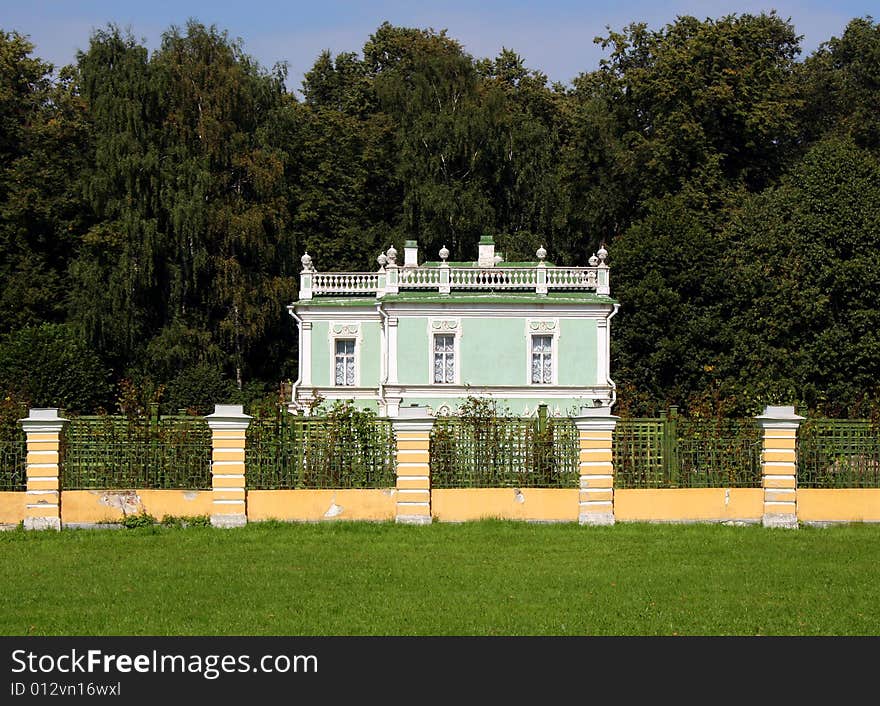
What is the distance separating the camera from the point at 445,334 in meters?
38.1

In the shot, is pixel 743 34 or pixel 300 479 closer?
pixel 300 479

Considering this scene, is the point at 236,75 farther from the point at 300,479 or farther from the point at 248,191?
the point at 300,479

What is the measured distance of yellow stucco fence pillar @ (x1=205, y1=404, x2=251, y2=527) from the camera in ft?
66.0

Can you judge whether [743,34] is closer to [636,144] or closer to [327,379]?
[636,144]

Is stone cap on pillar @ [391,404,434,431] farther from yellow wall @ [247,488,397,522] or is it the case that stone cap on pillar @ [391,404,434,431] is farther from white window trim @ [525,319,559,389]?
white window trim @ [525,319,559,389]

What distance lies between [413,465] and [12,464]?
5.35 m

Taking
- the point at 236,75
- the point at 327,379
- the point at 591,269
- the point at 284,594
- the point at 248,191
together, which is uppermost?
the point at 236,75

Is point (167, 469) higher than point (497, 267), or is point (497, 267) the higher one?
point (497, 267)

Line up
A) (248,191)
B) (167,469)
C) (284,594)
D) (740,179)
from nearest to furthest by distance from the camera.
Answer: (284,594) → (167,469) → (248,191) → (740,179)

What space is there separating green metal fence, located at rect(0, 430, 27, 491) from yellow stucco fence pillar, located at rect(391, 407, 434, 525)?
197 inches

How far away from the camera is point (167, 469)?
67.8ft

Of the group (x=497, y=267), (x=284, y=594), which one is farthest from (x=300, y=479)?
(x=497, y=267)

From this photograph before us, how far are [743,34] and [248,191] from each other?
700 inches

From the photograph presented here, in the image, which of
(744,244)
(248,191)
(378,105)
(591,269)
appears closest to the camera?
(591,269)
